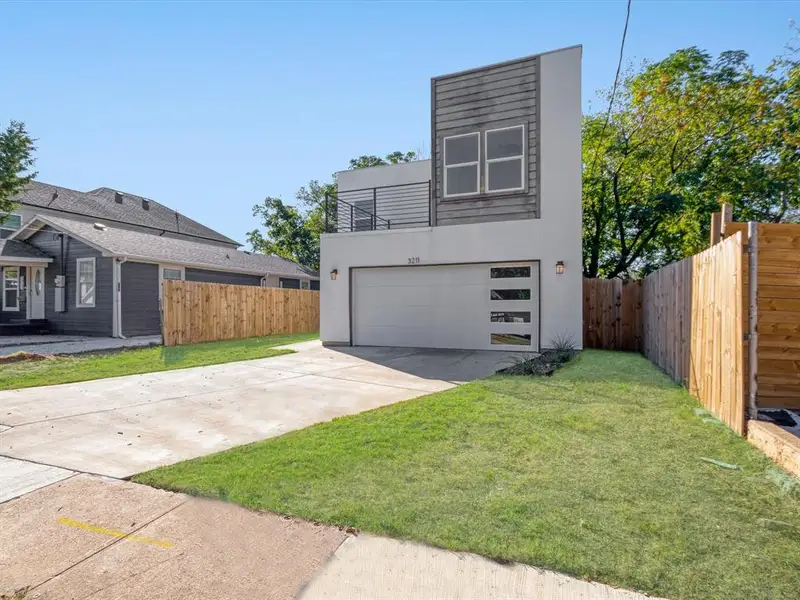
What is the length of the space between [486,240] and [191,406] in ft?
24.9

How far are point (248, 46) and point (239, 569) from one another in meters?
10.3

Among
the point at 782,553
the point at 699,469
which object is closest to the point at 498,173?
the point at 699,469

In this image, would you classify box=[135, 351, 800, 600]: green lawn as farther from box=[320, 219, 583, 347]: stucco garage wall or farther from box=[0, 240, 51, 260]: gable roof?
box=[0, 240, 51, 260]: gable roof

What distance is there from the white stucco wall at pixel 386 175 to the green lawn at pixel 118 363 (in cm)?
660

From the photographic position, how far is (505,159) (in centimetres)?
1100

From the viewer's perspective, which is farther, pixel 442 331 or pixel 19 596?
pixel 442 331

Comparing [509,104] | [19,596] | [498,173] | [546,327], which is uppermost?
[509,104]

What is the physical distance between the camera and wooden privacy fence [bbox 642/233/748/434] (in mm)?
3924

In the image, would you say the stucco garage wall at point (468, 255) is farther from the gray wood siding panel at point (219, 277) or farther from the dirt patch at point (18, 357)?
the gray wood siding panel at point (219, 277)

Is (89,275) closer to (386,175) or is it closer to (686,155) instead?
(386,175)

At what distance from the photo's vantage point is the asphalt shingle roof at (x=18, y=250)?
15.4 m

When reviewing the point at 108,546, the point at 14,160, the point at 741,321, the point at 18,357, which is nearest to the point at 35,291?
the point at 14,160

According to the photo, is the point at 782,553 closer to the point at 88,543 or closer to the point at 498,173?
the point at 88,543

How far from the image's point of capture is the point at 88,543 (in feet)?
7.97
